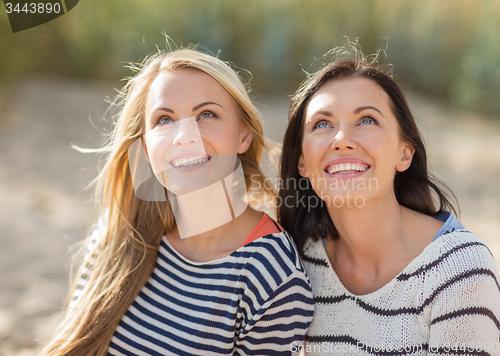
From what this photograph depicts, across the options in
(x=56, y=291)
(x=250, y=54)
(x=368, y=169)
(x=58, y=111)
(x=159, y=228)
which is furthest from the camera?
(x=250, y=54)

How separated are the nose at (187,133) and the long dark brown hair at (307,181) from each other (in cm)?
45

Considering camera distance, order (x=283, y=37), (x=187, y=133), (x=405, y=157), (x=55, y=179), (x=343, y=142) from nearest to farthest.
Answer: (x=343, y=142) < (x=187, y=133) < (x=405, y=157) < (x=55, y=179) < (x=283, y=37)

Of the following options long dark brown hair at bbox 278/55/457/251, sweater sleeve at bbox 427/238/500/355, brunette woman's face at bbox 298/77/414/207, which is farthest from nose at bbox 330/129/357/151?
sweater sleeve at bbox 427/238/500/355

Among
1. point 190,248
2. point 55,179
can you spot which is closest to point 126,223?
point 190,248

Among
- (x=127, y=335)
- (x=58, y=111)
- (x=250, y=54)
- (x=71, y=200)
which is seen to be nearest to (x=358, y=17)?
(x=250, y=54)

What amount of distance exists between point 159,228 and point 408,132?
46.9 inches

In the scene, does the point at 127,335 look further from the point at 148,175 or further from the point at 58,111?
the point at 58,111

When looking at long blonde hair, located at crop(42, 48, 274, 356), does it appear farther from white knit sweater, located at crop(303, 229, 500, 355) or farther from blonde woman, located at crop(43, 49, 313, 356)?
white knit sweater, located at crop(303, 229, 500, 355)

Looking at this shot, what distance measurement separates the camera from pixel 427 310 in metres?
1.59

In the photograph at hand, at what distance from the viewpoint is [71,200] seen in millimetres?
5203

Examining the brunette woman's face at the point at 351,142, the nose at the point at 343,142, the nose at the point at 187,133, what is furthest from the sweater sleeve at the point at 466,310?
the nose at the point at 187,133

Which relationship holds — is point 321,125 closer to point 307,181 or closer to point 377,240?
point 307,181

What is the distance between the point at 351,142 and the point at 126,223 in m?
1.13

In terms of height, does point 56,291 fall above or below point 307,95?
below
